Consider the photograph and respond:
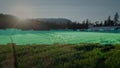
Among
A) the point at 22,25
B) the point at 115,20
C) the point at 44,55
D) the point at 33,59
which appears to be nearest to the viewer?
the point at 33,59

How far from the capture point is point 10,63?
32.2 ft

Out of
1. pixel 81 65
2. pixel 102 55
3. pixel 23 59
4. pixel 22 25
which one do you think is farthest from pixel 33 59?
pixel 22 25

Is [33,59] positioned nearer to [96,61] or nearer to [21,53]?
[21,53]

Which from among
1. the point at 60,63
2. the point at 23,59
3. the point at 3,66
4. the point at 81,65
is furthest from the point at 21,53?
the point at 81,65

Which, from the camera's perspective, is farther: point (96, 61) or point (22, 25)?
point (22, 25)

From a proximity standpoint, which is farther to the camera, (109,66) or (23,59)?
(23,59)

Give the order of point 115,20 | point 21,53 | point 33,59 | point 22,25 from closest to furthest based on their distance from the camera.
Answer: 1. point 33,59
2. point 21,53
3. point 22,25
4. point 115,20

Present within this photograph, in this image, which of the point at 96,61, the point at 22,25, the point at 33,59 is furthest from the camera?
the point at 22,25

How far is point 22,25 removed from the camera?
3044 centimetres

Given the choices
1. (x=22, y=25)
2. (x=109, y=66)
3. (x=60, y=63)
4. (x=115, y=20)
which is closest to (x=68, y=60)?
(x=60, y=63)

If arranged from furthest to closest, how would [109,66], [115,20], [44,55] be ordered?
[115,20]
[44,55]
[109,66]

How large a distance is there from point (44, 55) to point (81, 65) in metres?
2.57

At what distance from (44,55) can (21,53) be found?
5.01 feet

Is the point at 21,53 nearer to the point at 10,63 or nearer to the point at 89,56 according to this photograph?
the point at 10,63
